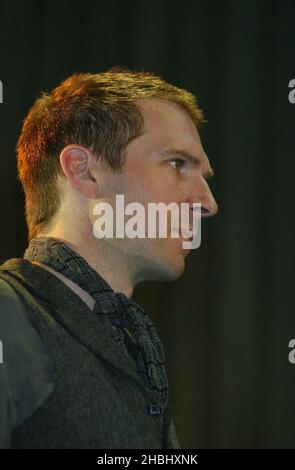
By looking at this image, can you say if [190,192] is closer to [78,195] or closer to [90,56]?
[78,195]

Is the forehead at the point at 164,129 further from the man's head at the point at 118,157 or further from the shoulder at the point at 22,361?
the shoulder at the point at 22,361

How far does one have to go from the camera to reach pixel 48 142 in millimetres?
1047

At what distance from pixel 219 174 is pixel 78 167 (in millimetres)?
657

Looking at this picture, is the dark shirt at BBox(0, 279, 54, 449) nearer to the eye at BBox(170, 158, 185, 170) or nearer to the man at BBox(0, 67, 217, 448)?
the man at BBox(0, 67, 217, 448)

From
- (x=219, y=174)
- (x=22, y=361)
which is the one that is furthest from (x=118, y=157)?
(x=219, y=174)

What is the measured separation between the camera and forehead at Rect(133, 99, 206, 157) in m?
1.01

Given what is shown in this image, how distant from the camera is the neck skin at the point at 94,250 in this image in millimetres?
973

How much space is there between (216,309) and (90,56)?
0.65 m

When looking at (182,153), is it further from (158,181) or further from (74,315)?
(74,315)

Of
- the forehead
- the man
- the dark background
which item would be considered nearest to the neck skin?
the man

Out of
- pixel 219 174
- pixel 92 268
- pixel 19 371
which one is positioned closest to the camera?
pixel 19 371

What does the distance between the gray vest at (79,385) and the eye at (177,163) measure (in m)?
0.26

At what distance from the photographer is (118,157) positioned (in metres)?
1.01
